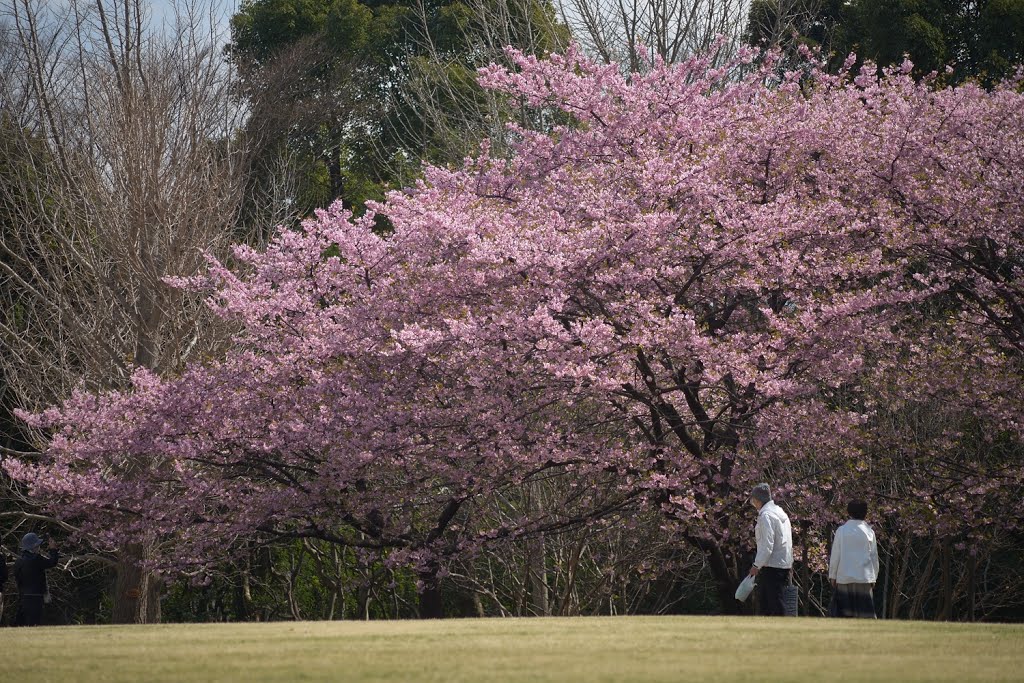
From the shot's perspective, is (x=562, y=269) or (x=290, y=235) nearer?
(x=562, y=269)

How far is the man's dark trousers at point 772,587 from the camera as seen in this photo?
10820 millimetres

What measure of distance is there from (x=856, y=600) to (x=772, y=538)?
1327 millimetres

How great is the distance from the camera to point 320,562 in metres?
22.9

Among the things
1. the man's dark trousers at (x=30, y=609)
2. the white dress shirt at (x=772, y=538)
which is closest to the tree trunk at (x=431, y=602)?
the man's dark trousers at (x=30, y=609)

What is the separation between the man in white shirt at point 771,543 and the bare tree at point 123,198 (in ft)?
29.6

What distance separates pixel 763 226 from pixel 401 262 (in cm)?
401

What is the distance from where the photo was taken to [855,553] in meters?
10.7

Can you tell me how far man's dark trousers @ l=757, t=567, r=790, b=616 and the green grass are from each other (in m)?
0.58

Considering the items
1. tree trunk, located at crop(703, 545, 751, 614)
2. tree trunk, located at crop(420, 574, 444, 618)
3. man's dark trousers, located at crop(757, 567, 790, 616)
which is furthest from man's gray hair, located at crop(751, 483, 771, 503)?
tree trunk, located at crop(420, 574, 444, 618)

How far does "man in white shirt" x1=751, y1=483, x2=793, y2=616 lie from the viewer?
33.8 feet

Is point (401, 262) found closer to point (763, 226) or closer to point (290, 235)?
point (290, 235)

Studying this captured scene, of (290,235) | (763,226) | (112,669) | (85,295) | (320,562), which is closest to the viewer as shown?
(112,669)

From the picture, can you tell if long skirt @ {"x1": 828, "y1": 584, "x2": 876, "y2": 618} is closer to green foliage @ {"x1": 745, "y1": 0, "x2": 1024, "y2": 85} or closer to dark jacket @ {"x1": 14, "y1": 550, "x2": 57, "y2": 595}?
dark jacket @ {"x1": 14, "y1": 550, "x2": 57, "y2": 595}

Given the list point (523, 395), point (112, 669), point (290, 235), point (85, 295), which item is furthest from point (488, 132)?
point (112, 669)
